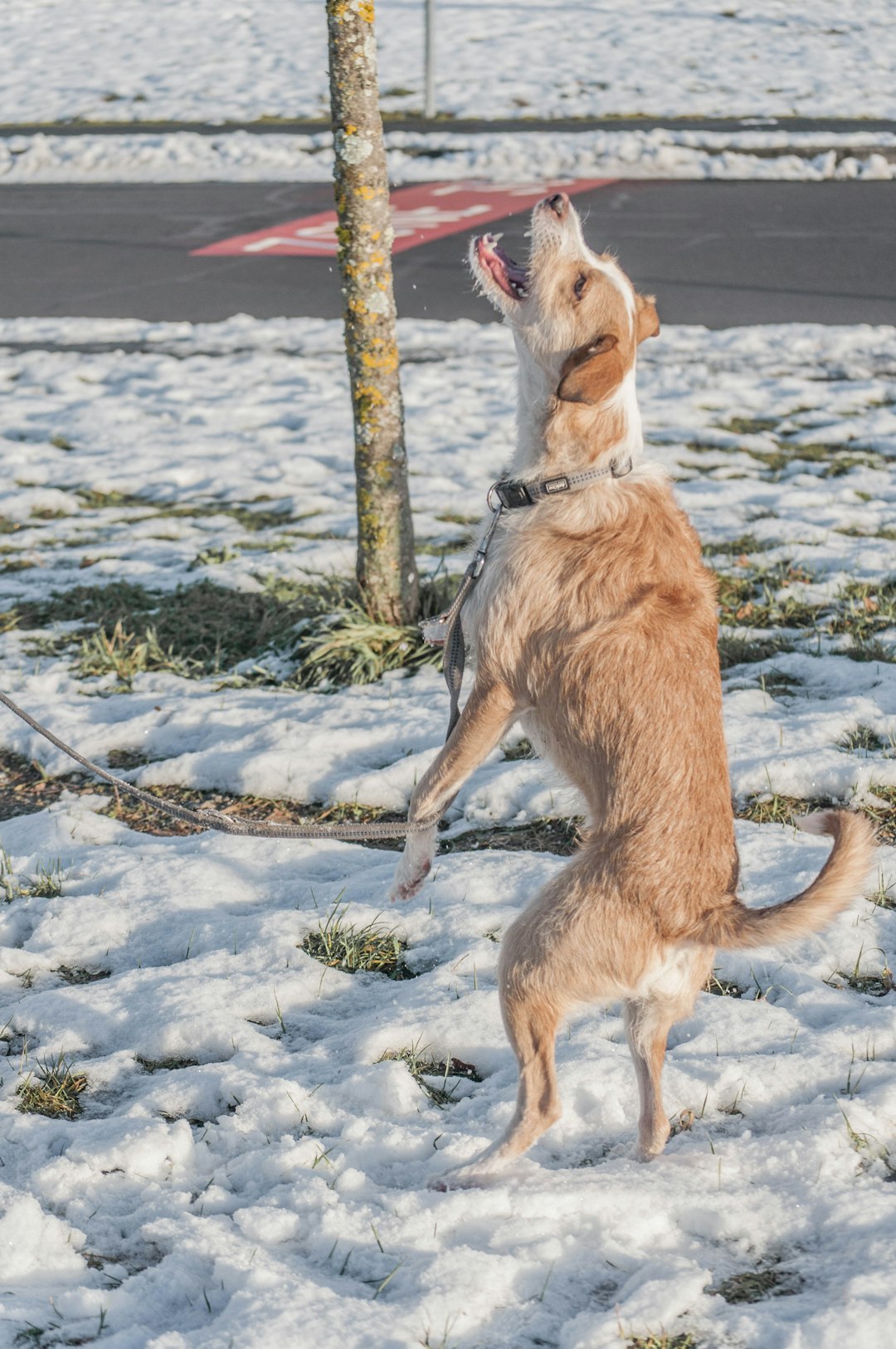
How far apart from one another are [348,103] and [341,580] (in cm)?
201

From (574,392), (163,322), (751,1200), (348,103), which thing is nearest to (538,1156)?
(751,1200)

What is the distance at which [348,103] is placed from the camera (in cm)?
479

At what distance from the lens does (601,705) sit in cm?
282

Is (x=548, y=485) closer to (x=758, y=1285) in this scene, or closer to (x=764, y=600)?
(x=758, y=1285)

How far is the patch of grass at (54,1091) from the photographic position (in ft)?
9.70

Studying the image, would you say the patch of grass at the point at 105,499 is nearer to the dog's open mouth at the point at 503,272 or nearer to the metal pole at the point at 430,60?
the dog's open mouth at the point at 503,272

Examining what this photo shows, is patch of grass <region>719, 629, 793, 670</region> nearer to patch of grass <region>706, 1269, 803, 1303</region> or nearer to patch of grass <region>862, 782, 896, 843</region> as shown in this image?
patch of grass <region>862, 782, 896, 843</region>

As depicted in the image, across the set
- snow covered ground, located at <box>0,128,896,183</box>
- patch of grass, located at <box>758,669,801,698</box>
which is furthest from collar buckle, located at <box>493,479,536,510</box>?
snow covered ground, located at <box>0,128,896,183</box>

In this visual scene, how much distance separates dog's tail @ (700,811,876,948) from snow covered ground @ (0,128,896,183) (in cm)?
1536

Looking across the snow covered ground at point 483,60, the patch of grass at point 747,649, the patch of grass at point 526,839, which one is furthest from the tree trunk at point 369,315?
the snow covered ground at point 483,60

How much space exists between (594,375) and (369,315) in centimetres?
220

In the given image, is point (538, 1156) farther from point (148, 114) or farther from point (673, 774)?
point (148, 114)

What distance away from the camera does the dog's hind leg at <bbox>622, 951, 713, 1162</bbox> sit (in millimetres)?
2662

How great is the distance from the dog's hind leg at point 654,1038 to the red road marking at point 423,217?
33.1 feet
